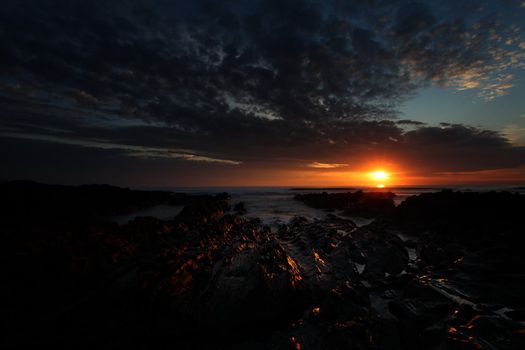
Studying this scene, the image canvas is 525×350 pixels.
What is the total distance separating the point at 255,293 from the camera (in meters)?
4.63

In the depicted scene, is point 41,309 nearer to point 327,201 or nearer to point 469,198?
point 469,198

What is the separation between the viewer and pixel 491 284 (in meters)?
5.21

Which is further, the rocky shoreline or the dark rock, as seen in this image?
the dark rock

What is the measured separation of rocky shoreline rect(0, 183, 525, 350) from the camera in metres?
3.75

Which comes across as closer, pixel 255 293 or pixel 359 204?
pixel 255 293

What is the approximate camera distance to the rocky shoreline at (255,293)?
3746 millimetres

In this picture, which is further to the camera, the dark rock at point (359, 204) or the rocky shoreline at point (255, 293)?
the dark rock at point (359, 204)

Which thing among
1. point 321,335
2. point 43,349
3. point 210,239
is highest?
point 210,239

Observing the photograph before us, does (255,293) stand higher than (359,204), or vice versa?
(359,204)

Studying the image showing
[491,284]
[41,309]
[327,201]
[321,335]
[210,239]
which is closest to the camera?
[321,335]

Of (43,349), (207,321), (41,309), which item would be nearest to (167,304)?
(207,321)

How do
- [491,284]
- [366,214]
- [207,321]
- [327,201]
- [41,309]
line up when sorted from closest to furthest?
1. [207,321]
2. [41,309]
3. [491,284]
4. [366,214]
5. [327,201]

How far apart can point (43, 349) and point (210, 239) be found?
4520 mm

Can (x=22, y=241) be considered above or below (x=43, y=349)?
above
